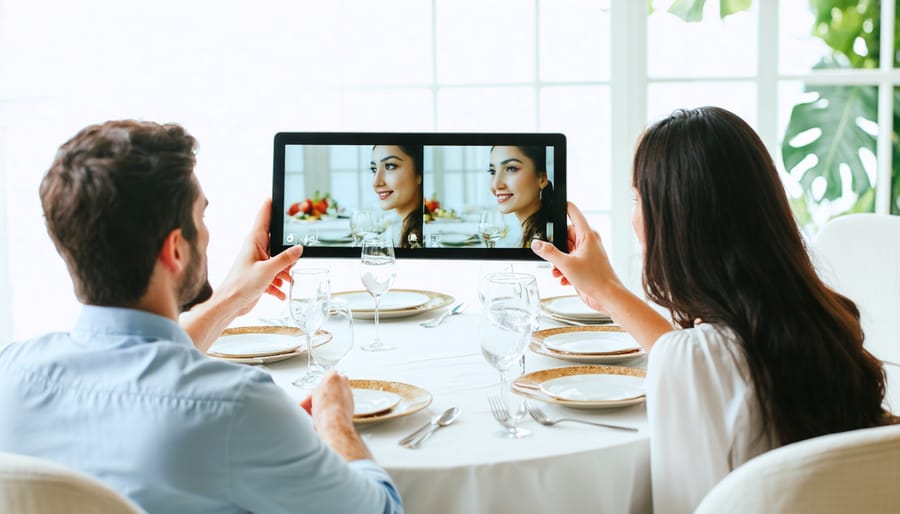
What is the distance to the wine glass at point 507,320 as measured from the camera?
1.50 meters

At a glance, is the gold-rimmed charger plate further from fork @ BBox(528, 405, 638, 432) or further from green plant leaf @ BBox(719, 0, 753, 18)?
green plant leaf @ BBox(719, 0, 753, 18)

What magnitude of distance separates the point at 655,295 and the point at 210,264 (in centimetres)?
291

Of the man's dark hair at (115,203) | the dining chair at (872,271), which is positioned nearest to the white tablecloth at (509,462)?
the man's dark hair at (115,203)

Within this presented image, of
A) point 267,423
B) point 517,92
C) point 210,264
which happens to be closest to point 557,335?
point 267,423

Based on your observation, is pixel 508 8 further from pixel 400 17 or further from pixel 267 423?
pixel 267 423

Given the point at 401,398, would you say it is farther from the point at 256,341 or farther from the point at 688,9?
the point at 688,9

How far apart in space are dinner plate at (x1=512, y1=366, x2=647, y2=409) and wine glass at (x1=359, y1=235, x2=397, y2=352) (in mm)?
478

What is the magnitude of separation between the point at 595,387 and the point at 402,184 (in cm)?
88

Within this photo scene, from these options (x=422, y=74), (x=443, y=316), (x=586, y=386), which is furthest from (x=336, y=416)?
(x=422, y=74)

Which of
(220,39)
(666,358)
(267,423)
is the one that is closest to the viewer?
(267,423)

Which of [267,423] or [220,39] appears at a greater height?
[220,39]

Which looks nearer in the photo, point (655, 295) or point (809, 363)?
point (809, 363)

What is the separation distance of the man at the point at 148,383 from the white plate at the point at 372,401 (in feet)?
0.80

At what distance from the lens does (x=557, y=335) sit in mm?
2098
